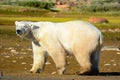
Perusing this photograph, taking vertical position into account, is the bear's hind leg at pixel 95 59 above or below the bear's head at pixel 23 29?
below

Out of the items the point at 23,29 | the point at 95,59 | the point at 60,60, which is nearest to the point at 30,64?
the point at 23,29

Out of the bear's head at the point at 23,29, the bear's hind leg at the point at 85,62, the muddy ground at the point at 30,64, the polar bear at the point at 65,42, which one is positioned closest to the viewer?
the bear's hind leg at the point at 85,62

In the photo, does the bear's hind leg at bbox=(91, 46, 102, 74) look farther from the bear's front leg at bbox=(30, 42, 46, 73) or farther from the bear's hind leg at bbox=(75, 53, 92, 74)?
the bear's front leg at bbox=(30, 42, 46, 73)

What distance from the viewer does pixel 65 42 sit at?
16781 mm

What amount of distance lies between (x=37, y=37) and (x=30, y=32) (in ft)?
1.08

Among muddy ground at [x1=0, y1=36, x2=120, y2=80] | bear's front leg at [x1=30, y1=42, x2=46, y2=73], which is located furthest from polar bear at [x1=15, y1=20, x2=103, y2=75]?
muddy ground at [x1=0, y1=36, x2=120, y2=80]

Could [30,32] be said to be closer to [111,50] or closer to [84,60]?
[84,60]

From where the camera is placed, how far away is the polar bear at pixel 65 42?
53.6 ft

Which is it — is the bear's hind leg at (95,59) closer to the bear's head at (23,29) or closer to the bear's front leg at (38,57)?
the bear's front leg at (38,57)

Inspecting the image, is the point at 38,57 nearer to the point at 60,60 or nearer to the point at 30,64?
the point at 60,60

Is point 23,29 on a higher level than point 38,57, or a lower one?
higher

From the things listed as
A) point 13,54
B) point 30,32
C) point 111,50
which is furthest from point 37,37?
point 111,50

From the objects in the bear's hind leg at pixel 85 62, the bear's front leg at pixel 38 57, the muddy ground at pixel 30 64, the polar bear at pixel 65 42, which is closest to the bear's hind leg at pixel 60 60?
the polar bear at pixel 65 42

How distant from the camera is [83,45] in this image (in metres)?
16.3
